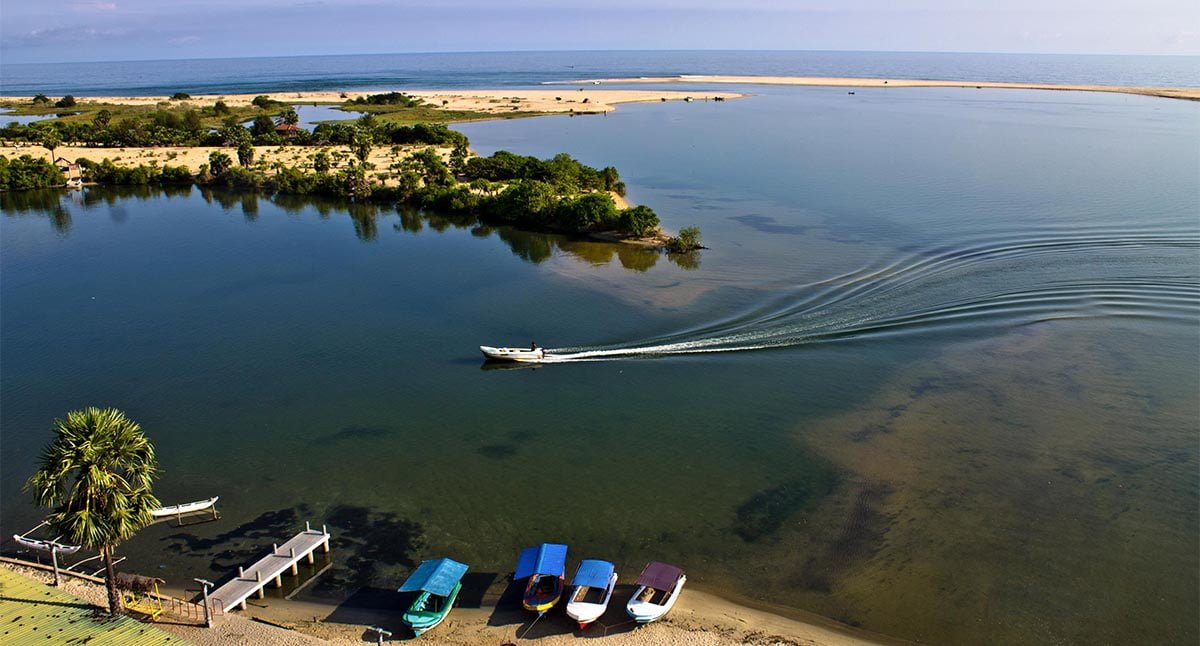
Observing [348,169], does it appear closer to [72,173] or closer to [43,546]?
[72,173]

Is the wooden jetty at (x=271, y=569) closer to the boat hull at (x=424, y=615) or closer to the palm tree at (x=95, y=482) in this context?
the palm tree at (x=95, y=482)

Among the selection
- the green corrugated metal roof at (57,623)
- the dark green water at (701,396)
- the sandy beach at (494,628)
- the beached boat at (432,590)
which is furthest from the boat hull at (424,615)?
the green corrugated metal roof at (57,623)

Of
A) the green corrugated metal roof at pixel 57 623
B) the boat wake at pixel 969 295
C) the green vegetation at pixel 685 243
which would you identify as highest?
the green vegetation at pixel 685 243

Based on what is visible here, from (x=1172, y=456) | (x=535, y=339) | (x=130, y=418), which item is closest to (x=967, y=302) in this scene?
(x=1172, y=456)

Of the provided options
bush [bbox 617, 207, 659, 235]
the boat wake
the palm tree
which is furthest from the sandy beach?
bush [bbox 617, 207, 659, 235]

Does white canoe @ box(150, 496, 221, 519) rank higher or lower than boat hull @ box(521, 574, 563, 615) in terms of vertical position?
higher

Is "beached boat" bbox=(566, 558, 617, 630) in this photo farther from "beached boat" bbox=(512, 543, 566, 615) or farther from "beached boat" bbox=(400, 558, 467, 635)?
"beached boat" bbox=(400, 558, 467, 635)
